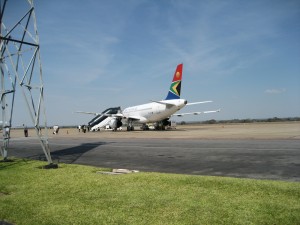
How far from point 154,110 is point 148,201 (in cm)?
4354

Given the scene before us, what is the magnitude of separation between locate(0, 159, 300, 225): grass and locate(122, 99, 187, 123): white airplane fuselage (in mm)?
36854

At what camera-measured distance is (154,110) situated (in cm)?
4959

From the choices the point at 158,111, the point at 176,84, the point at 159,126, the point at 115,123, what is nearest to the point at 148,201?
the point at 176,84

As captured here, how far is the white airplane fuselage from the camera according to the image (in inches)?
1784

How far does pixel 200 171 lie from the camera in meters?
10.3

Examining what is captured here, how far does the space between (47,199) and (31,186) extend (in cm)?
178

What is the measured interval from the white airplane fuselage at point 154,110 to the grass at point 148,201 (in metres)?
36.9

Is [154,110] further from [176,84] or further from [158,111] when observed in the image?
[176,84]

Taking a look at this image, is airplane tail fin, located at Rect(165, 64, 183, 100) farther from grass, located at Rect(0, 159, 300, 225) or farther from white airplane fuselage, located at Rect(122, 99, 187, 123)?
grass, located at Rect(0, 159, 300, 225)

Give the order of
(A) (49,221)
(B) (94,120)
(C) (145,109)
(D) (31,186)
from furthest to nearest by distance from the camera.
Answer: (B) (94,120) → (C) (145,109) → (D) (31,186) → (A) (49,221)

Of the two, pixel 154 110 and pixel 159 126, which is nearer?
pixel 154 110

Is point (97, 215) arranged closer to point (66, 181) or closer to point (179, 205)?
point (179, 205)

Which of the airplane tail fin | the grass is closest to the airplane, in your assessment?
the airplane tail fin

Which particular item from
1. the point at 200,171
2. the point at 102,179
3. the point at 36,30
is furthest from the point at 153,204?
the point at 36,30
